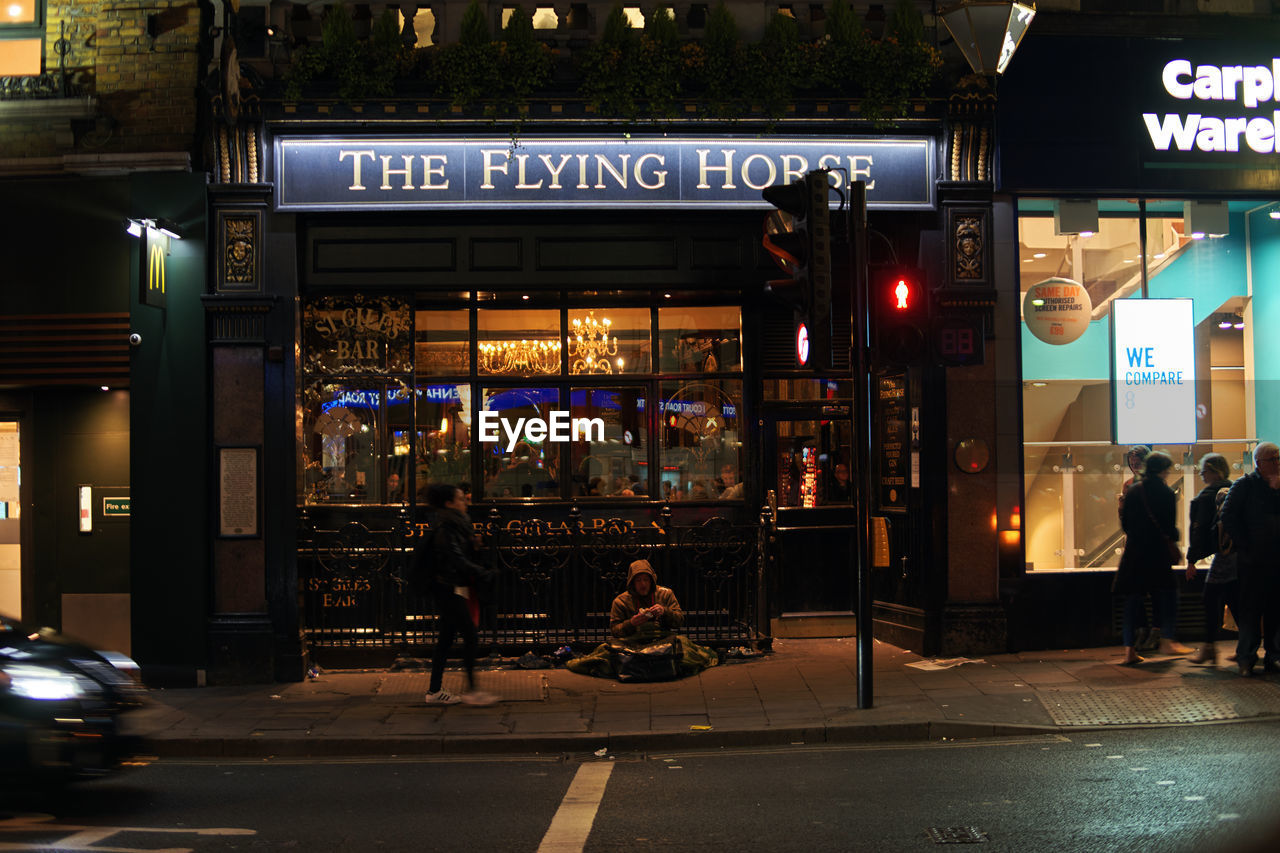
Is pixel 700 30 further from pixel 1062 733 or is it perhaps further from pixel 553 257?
pixel 1062 733

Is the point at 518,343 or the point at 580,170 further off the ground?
the point at 580,170

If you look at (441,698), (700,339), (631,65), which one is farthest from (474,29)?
(441,698)

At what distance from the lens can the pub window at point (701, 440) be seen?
12.0 m

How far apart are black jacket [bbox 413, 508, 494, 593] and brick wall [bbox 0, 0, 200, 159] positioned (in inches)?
180

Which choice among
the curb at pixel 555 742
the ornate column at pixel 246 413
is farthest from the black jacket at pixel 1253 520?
the ornate column at pixel 246 413

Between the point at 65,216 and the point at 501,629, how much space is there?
5.84 metres

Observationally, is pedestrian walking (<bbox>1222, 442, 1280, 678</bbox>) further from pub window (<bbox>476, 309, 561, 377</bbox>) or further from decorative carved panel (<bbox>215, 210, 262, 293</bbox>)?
decorative carved panel (<bbox>215, 210, 262, 293</bbox>)

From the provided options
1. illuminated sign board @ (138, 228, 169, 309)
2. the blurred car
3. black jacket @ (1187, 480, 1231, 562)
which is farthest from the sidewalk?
illuminated sign board @ (138, 228, 169, 309)

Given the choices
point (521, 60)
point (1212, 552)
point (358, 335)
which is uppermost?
point (521, 60)

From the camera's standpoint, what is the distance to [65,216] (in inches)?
430

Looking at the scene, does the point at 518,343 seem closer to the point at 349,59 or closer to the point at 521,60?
the point at 521,60

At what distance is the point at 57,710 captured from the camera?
622 centimetres

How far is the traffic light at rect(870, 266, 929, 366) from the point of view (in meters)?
8.93

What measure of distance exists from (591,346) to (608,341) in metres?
0.19
